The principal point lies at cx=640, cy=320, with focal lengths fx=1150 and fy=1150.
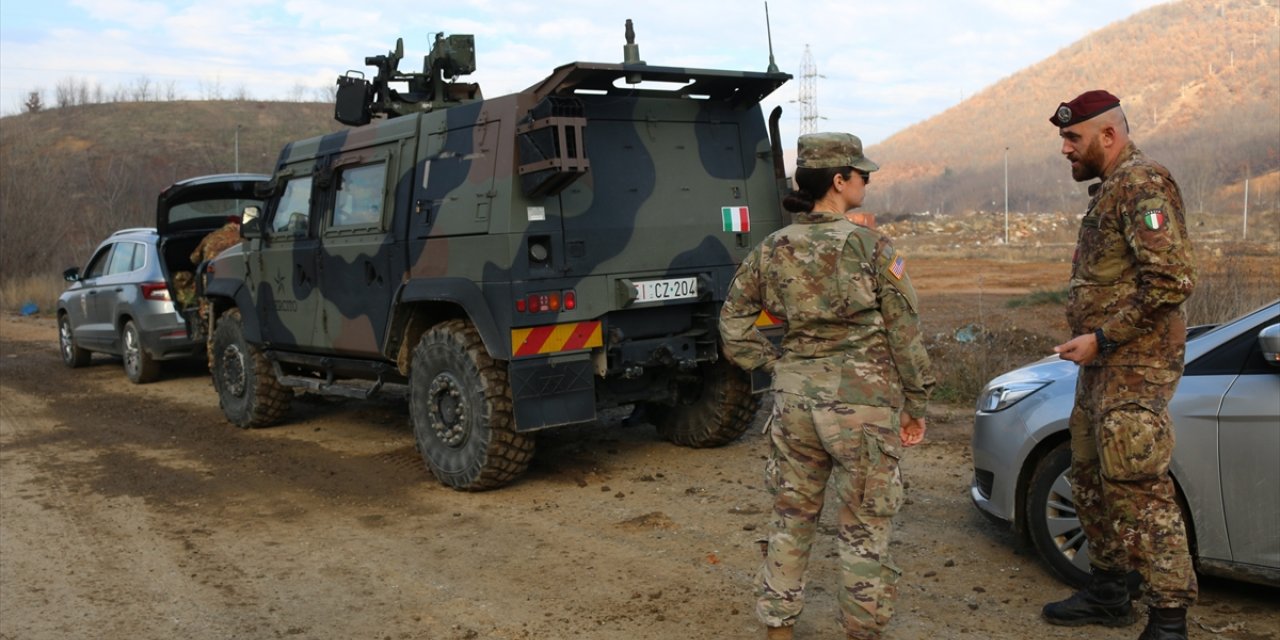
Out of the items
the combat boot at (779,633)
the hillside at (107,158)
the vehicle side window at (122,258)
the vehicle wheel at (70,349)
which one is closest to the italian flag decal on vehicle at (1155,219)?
the combat boot at (779,633)

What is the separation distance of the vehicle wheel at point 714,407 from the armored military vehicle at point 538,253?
15mm

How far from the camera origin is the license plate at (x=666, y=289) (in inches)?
264

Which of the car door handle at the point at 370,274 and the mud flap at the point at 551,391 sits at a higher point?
the car door handle at the point at 370,274

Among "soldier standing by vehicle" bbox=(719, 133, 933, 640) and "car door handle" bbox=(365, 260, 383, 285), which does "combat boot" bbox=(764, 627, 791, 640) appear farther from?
"car door handle" bbox=(365, 260, 383, 285)

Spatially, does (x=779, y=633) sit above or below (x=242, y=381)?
below

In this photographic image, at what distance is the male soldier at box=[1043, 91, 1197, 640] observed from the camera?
3.78 meters

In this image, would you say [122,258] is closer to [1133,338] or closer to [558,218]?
[558,218]

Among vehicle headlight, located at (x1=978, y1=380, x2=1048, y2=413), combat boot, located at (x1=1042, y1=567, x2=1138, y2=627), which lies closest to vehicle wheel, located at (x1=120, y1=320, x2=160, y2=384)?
vehicle headlight, located at (x1=978, y1=380, x2=1048, y2=413)

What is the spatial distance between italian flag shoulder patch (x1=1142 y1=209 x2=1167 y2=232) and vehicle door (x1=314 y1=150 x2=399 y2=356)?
179 inches

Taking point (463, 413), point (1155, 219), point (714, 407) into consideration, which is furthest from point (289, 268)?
point (1155, 219)

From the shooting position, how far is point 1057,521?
4.68m

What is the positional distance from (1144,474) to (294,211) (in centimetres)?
626

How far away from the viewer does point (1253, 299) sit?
9633 mm

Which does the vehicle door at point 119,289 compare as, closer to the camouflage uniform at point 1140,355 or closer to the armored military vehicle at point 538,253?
the armored military vehicle at point 538,253
